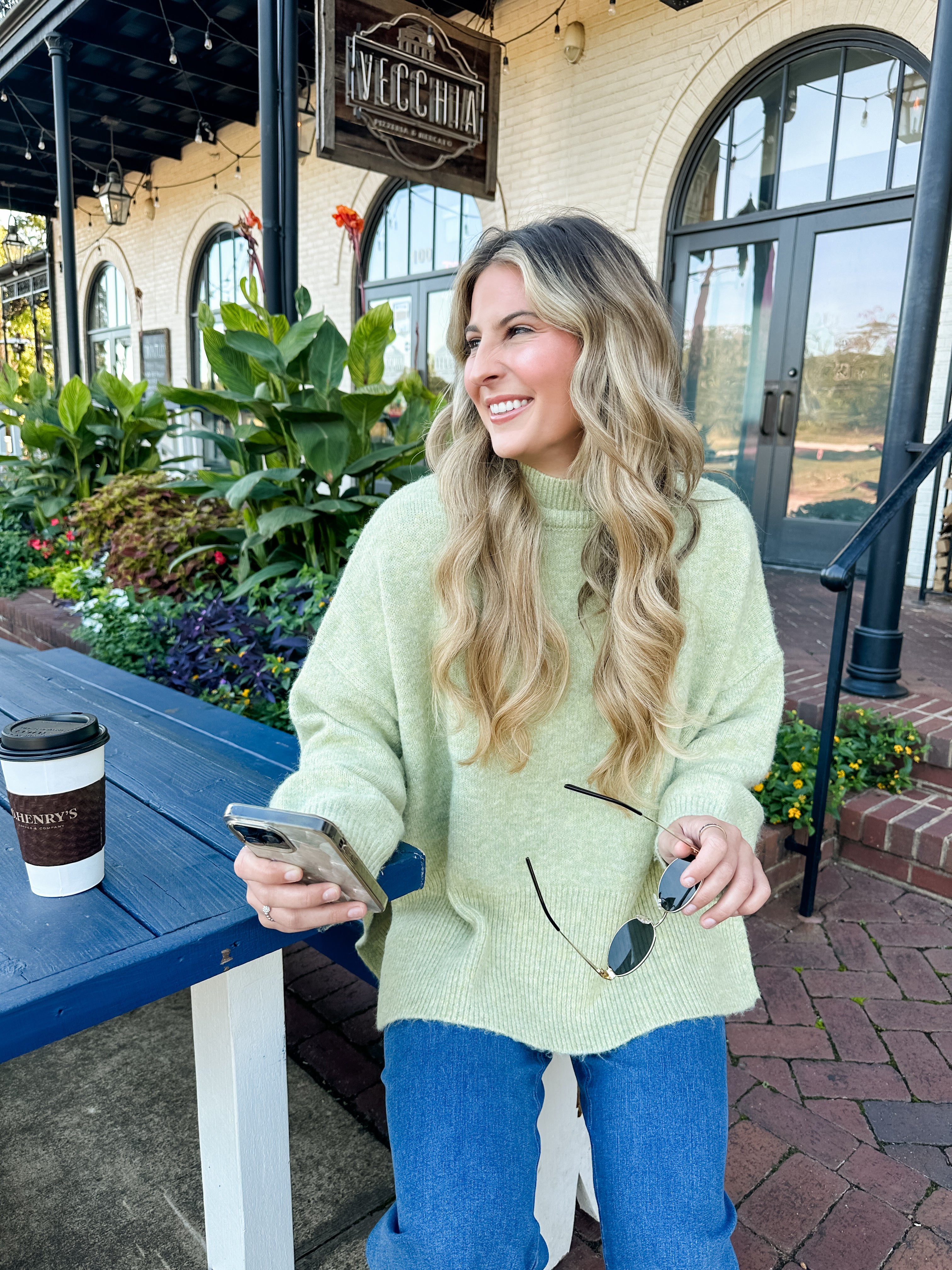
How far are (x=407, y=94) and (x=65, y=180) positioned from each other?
3.92 m

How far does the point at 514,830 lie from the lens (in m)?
1.28

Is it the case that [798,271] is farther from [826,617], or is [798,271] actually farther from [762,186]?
[826,617]

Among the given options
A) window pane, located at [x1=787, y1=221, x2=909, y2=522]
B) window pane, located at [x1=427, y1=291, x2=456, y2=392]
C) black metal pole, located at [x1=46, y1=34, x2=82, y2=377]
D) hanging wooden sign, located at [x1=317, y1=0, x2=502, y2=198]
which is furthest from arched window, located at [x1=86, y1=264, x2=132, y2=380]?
window pane, located at [x1=787, y1=221, x2=909, y2=522]

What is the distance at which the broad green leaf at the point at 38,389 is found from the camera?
621 cm

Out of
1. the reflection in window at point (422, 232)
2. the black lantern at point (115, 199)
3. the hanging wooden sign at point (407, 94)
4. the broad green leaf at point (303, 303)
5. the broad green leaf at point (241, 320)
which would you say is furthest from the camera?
the black lantern at point (115, 199)

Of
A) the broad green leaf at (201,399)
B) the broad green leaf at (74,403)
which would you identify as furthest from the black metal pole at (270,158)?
the broad green leaf at (74,403)

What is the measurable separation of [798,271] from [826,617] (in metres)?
2.49

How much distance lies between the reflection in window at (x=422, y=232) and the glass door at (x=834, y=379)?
3159mm

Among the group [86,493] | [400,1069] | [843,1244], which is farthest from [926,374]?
[86,493]

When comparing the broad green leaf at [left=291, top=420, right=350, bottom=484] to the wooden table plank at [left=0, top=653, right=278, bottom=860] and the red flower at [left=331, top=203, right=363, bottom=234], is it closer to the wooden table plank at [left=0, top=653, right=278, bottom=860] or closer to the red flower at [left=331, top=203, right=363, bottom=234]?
the red flower at [left=331, top=203, right=363, bottom=234]

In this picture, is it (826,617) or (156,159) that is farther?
(156,159)

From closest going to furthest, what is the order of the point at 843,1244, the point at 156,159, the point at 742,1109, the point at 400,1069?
the point at 400,1069 < the point at 843,1244 < the point at 742,1109 < the point at 156,159

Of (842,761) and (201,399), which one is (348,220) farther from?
(842,761)

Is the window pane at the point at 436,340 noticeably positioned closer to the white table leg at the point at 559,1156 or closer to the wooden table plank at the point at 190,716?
the wooden table plank at the point at 190,716
